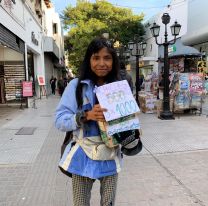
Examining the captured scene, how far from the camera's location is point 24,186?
4242 millimetres

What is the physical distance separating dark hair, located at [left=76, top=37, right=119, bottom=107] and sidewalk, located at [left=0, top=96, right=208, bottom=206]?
6.19 ft

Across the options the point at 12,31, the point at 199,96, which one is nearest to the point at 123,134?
the point at 199,96

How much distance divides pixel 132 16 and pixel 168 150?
96.3 feet

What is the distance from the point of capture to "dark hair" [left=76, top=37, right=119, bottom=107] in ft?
7.12

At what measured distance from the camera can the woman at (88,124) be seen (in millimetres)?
2143

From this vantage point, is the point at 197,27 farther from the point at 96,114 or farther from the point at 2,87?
the point at 96,114

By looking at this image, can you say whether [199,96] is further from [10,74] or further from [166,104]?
[10,74]

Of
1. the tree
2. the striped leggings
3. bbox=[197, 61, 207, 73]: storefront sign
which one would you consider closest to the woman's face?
the striped leggings

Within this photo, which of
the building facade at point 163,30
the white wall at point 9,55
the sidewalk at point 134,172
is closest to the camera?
the sidewalk at point 134,172

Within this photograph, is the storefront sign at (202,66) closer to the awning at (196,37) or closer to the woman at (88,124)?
the awning at (196,37)

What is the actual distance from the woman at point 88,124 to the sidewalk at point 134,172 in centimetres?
156

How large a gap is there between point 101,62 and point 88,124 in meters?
0.44

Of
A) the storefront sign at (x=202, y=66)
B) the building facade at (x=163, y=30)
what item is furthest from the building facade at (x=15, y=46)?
the storefront sign at (x=202, y=66)

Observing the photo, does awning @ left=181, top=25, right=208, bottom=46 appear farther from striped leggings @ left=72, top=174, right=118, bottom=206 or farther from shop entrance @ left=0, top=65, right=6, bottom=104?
→ striped leggings @ left=72, top=174, right=118, bottom=206
